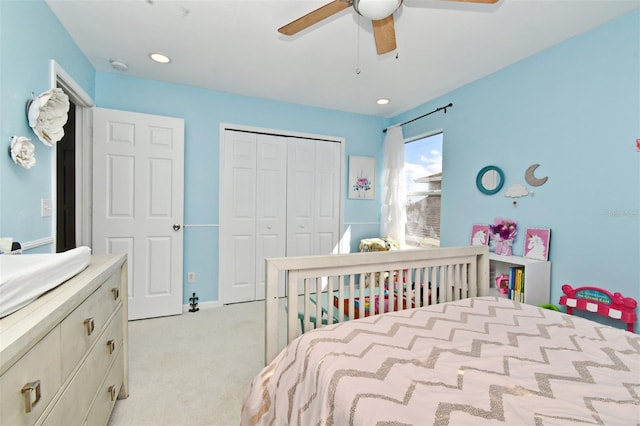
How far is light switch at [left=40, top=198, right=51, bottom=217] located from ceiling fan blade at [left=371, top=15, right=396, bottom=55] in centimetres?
227

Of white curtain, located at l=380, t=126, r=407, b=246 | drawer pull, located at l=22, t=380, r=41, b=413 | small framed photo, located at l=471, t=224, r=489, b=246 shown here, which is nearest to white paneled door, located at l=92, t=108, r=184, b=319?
drawer pull, located at l=22, t=380, r=41, b=413

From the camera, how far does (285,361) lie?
1179mm

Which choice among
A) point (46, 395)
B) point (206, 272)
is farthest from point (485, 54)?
point (206, 272)

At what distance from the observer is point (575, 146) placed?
2090 millimetres

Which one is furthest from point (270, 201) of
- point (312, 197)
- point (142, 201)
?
point (142, 201)

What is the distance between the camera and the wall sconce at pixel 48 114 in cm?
154

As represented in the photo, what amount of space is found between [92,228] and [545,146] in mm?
3985

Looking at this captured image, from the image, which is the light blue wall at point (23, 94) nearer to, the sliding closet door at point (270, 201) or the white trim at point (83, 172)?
the white trim at point (83, 172)

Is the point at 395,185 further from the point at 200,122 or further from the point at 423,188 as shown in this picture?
the point at 200,122

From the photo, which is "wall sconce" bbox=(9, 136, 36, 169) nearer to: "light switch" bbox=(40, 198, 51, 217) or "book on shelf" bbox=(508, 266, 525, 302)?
"light switch" bbox=(40, 198, 51, 217)

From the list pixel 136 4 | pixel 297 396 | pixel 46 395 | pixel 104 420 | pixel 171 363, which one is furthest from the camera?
pixel 171 363

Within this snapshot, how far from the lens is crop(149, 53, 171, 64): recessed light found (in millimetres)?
2439

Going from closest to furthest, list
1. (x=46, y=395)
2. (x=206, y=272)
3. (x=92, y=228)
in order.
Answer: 1. (x=46, y=395)
2. (x=92, y=228)
3. (x=206, y=272)

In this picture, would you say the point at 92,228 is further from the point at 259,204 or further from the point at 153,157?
the point at 259,204
